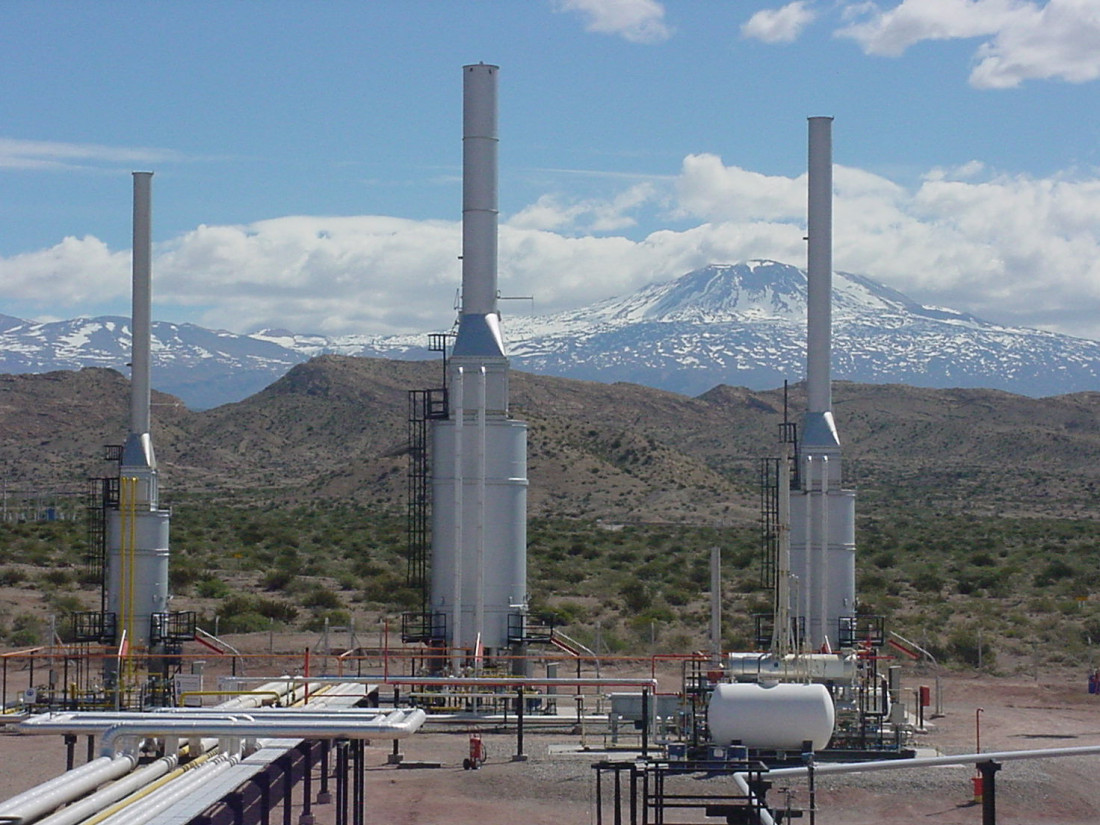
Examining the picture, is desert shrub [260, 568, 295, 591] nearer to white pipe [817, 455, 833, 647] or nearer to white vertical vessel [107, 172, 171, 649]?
white vertical vessel [107, 172, 171, 649]

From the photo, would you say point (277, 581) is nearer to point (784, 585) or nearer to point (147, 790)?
point (784, 585)

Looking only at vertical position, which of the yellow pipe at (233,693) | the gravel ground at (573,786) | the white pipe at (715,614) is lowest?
the gravel ground at (573,786)

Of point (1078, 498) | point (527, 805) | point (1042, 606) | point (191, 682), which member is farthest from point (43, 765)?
point (1078, 498)

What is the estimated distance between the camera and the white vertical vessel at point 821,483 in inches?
1302

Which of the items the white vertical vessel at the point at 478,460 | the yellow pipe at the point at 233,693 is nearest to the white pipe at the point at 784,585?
the white vertical vessel at the point at 478,460

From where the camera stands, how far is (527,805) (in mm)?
23734

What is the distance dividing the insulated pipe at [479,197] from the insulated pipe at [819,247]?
657 centimetres

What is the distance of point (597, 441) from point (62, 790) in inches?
3929

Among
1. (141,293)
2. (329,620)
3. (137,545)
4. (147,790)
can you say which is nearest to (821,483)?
(137,545)

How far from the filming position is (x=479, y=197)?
33750 millimetres

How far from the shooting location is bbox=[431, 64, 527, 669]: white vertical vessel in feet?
107

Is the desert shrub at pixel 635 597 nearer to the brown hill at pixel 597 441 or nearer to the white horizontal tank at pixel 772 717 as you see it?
the white horizontal tank at pixel 772 717

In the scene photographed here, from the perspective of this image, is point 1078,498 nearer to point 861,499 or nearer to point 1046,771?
point 861,499

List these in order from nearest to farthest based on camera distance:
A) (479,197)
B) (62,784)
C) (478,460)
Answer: (62,784)
(478,460)
(479,197)
